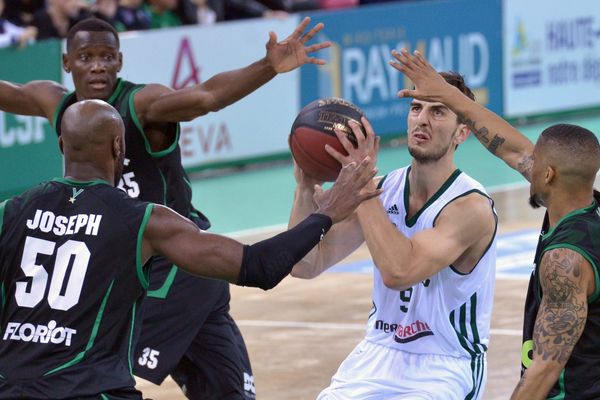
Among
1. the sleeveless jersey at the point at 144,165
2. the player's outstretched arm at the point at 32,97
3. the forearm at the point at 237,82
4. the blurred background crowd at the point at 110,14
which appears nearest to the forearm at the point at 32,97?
the player's outstretched arm at the point at 32,97

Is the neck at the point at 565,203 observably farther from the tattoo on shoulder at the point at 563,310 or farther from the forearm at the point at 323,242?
the forearm at the point at 323,242

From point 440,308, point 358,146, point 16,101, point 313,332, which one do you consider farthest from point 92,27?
point 313,332

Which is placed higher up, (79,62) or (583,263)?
(79,62)

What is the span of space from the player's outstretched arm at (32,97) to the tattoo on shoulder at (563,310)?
3.41 meters

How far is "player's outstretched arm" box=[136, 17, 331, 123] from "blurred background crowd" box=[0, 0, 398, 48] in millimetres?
5998

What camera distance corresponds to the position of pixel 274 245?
5234 mm

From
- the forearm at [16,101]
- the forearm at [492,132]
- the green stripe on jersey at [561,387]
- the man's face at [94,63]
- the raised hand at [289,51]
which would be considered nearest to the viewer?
the green stripe on jersey at [561,387]

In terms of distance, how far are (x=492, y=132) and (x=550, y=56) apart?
12.5 m

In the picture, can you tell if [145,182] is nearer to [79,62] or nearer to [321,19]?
[79,62]

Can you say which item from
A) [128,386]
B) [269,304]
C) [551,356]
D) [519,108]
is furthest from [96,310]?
[519,108]

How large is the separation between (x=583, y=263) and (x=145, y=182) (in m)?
2.80

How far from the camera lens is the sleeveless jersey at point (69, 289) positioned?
503 cm

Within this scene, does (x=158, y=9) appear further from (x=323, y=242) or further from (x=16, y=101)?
(x=323, y=242)

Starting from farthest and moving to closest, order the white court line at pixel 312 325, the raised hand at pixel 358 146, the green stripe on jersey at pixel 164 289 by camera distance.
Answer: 1. the white court line at pixel 312 325
2. the green stripe on jersey at pixel 164 289
3. the raised hand at pixel 358 146
